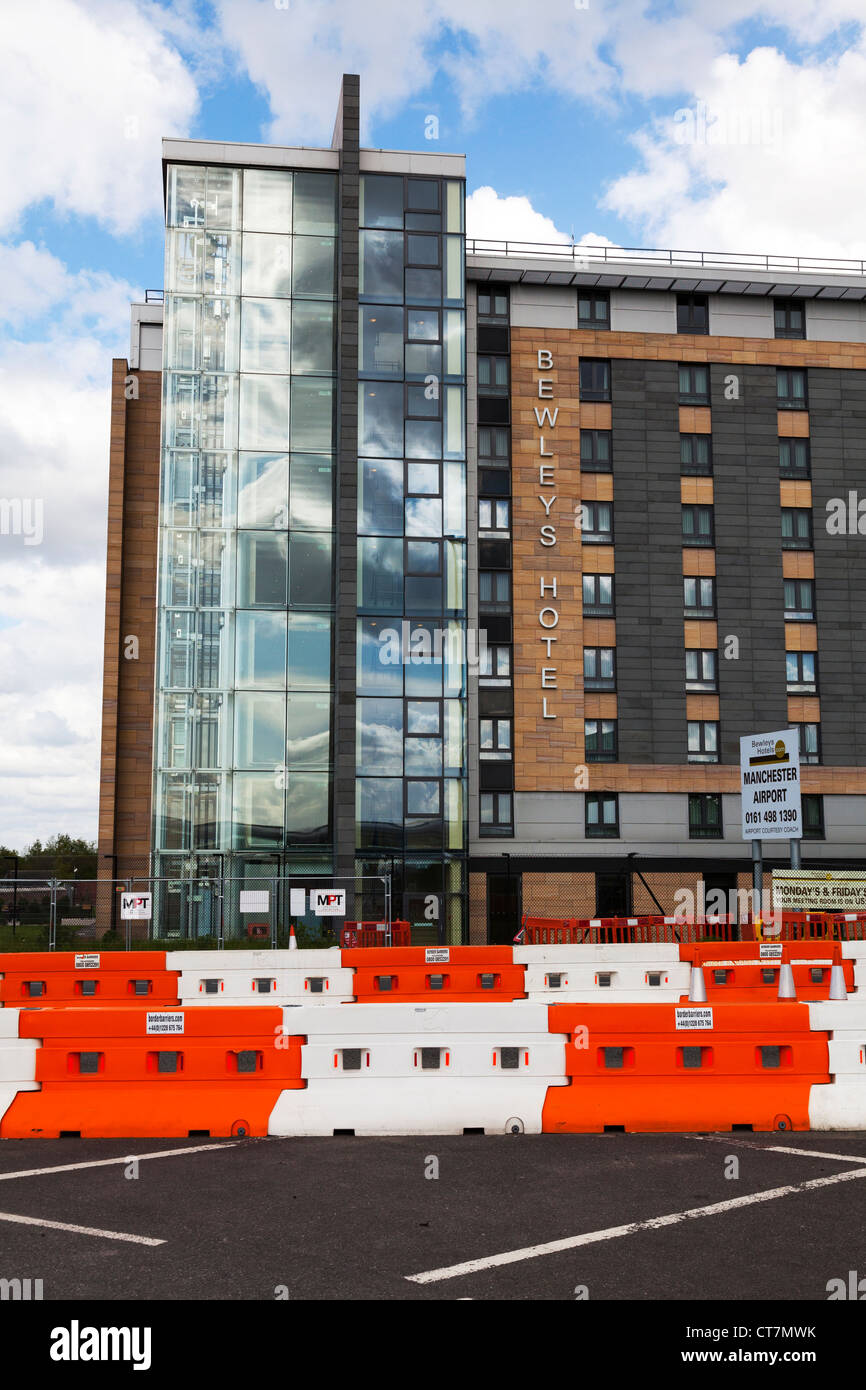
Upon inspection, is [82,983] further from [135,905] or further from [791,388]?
[791,388]

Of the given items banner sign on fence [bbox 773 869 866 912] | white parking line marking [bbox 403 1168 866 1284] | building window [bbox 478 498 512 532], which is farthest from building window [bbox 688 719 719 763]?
white parking line marking [bbox 403 1168 866 1284]

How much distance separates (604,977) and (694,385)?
109 ft

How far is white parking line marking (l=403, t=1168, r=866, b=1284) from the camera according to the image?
6.49m

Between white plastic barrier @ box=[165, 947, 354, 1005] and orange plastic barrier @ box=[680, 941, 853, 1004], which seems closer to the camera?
white plastic barrier @ box=[165, 947, 354, 1005]

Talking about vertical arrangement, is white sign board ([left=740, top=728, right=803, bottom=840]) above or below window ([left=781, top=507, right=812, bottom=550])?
below

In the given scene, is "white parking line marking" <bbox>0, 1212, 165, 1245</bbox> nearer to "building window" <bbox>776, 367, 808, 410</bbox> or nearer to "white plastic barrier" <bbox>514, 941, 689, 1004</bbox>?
"white plastic barrier" <bbox>514, 941, 689, 1004</bbox>

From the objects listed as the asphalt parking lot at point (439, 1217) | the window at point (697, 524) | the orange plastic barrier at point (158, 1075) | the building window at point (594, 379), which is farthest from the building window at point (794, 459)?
the orange plastic barrier at point (158, 1075)

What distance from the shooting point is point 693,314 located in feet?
150

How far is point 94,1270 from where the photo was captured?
21.6ft

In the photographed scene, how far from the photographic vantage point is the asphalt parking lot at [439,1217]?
634 cm

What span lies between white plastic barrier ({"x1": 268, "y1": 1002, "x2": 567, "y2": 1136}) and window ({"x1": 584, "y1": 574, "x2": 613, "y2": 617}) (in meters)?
33.3

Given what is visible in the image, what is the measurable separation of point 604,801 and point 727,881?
5.17 meters

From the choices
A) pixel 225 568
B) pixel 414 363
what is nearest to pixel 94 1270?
pixel 225 568

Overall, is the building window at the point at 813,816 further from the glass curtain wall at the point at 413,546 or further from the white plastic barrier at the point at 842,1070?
the white plastic barrier at the point at 842,1070
